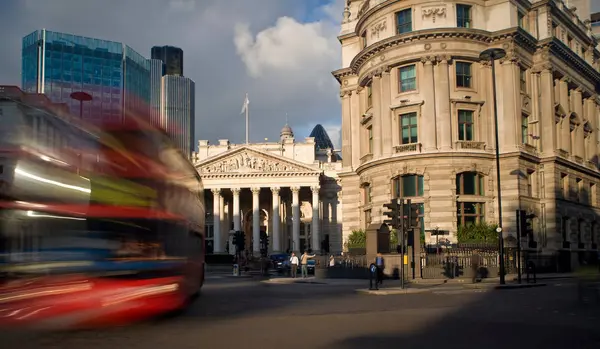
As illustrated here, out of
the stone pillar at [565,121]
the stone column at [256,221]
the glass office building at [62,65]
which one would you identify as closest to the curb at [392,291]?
the glass office building at [62,65]

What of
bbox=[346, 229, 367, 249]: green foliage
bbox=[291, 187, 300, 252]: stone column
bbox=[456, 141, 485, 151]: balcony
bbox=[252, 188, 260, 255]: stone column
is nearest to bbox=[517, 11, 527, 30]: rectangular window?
bbox=[456, 141, 485, 151]: balcony

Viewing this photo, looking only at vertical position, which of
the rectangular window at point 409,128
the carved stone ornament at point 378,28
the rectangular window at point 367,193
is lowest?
the rectangular window at point 367,193

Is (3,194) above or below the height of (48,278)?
above

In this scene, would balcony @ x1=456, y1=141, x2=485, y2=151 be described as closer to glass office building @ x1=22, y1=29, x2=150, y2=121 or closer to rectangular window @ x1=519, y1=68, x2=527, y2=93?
rectangular window @ x1=519, y1=68, x2=527, y2=93

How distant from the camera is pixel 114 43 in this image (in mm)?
91938

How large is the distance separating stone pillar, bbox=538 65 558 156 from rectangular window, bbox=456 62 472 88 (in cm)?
696

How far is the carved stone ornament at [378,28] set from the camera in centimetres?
4900

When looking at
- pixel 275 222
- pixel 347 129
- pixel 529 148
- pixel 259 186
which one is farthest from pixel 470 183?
pixel 275 222

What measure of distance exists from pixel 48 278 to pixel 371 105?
40.5 metres

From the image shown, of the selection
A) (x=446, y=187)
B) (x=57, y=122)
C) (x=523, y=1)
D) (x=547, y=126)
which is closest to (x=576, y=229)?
(x=547, y=126)

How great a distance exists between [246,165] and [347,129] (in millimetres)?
44193

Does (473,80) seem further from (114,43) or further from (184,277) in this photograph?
(114,43)

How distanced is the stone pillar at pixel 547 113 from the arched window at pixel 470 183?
7.11m

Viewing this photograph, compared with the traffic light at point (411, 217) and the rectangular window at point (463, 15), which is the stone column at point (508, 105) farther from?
the traffic light at point (411, 217)
